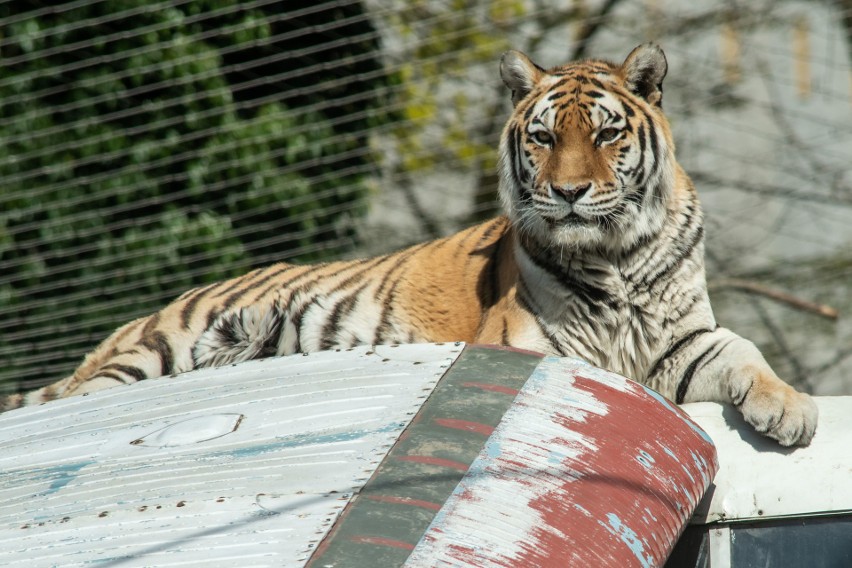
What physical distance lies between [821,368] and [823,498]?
7.10 m

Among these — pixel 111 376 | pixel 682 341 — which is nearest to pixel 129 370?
pixel 111 376

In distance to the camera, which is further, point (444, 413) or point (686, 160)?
point (686, 160)

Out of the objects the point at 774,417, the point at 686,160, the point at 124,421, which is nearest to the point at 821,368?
the point at 686,160

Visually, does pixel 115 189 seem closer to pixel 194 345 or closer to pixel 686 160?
pixel 194 345

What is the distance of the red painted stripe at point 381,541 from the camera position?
1730mm

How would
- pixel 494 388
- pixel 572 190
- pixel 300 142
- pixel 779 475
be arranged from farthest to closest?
pixel 300 142 < pixel 572 190 < pixel 779 475 < pixel 494 388

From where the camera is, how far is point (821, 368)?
29.5ft

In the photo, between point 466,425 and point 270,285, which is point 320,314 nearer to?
point 270,285

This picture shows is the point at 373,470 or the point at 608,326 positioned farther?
the point at 608,326

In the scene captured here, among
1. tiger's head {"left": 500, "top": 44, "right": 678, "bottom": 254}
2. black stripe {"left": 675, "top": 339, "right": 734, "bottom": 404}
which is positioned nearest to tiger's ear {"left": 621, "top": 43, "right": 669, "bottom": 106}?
tiger's head {"left": 500, "top": 44, "right": 678, "bottom": 254}

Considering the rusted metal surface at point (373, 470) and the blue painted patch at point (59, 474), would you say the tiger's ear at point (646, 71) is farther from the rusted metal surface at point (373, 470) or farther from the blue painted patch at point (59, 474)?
the blue painted patch at point (59, 474)

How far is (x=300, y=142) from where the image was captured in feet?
26.5

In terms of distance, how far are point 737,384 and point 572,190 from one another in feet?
2.64

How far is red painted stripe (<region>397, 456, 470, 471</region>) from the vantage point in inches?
77.6
